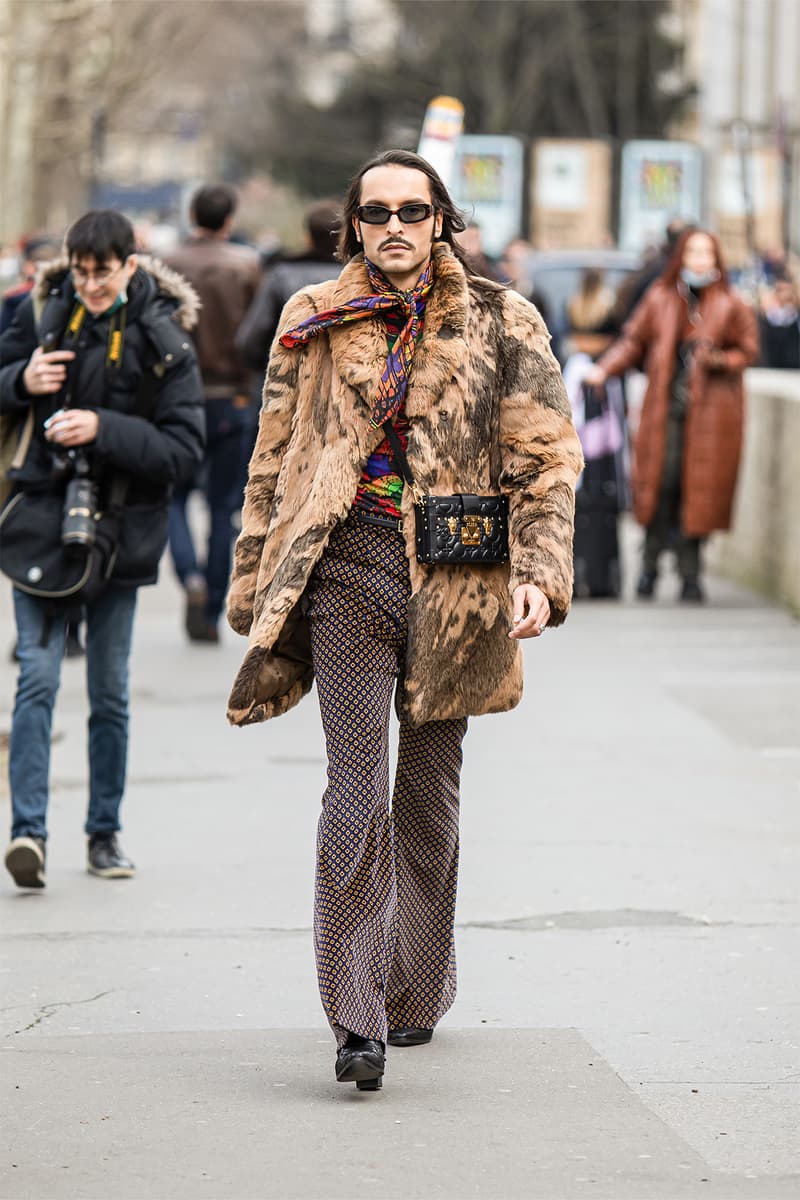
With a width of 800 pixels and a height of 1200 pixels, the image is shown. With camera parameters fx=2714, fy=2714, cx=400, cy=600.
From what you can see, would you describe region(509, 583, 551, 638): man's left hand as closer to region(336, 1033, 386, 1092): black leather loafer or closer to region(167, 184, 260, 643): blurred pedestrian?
region(336, 1033, 386, 1092): black leather loafer

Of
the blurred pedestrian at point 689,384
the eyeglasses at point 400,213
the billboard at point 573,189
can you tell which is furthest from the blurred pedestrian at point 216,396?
the billboard at point 573,189

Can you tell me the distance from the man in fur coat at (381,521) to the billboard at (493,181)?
124ft

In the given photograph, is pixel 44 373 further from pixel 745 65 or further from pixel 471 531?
pixel 745 65

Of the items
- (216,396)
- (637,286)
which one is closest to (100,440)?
(216,396)

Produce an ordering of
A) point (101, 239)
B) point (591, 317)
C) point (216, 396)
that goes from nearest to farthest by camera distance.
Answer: point (101, 239) → point (216, 396) → point (591, 317)

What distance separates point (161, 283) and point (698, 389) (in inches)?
260

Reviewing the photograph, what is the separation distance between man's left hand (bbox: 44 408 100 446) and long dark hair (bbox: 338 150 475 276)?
1.62m

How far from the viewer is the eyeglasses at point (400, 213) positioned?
5.32m

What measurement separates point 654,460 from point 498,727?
403 cm

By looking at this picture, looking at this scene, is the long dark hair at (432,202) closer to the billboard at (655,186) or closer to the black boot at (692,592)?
the black boot at (692,592)

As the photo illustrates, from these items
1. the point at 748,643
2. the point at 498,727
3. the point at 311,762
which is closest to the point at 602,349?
the point at 748,643

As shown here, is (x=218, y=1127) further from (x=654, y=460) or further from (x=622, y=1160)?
(x=654, y=460)

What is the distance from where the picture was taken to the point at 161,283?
736cm

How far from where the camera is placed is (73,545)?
7.05m
